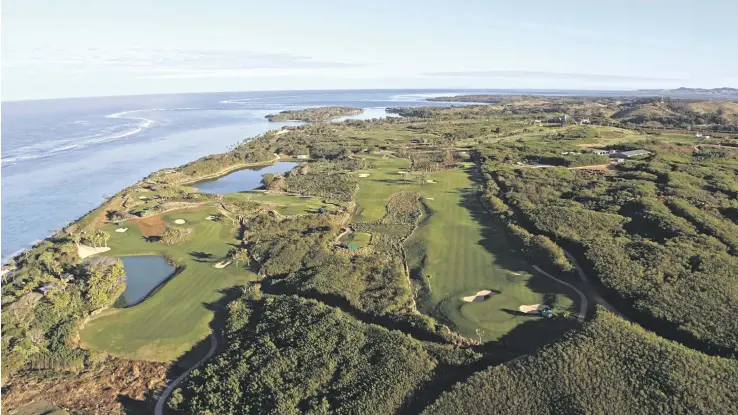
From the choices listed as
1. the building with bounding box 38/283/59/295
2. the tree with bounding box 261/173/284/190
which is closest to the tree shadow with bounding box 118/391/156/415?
the building with bounding box 38/283/59/295

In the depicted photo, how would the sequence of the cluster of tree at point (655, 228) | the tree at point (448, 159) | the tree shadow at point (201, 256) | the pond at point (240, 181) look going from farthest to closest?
the tree at point (448, 159) → the pond at point (240, 181) → the tree shadow at point (201, 256) → the cluster of tree at point (655, 228)

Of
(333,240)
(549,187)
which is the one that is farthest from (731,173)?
(333,240)

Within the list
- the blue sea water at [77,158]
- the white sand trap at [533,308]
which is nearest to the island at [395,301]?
the white sand trap at [533,308]

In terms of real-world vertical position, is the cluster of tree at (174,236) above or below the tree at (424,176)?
below

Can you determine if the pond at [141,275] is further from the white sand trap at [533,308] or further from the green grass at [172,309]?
the white sand trap at [533,308]

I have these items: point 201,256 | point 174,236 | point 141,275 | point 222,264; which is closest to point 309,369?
point 222,264

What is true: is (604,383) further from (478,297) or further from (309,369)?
(309,369)
